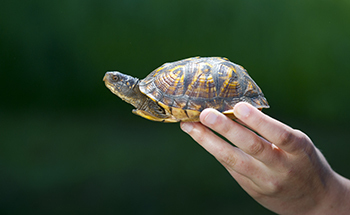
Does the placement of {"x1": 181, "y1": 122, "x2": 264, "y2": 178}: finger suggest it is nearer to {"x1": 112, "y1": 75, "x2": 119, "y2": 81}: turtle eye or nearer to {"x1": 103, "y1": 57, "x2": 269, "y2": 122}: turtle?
{"x1": 103, "y1": 57, "x2": 269, "y2": 122}: turtle

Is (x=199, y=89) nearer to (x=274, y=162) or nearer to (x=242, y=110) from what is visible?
(x=242, y=110)

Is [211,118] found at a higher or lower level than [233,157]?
higher

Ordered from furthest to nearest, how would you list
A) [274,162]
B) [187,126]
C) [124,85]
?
1. [124,85]
2. [187,126]
3. [274,162]

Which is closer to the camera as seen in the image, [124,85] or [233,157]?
[233,157]

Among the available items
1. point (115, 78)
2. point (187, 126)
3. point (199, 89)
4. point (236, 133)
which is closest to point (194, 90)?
point (199, 89)

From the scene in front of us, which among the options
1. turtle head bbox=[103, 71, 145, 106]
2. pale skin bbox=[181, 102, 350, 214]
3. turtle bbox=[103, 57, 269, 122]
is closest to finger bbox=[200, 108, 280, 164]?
pale skin bbox=[181, 102, 350, 214]

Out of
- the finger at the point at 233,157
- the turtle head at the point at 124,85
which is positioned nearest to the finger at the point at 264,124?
the finger at the point at 233,157

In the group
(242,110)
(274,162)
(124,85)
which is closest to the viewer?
(242,110)
